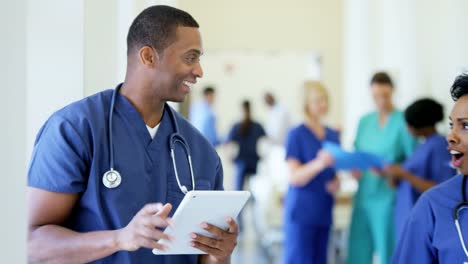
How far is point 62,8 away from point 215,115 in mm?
6129

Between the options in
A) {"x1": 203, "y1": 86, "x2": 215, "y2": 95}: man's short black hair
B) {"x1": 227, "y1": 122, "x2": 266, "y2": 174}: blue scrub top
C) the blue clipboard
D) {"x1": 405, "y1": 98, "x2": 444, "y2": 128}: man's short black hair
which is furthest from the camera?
{"x1": 203, "y1": 86, "x2": 215, "y2": 95}: man's short black hair

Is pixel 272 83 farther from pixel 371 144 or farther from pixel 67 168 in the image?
pixel 67 168

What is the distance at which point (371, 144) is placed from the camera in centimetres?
433

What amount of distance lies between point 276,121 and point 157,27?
6549mm

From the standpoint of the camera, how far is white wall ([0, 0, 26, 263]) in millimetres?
1346

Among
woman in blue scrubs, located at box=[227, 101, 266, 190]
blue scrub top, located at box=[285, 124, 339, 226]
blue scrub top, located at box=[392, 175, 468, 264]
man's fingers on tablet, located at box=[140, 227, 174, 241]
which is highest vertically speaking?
man's fingers on tablet, located at box=[140, 227, 174, 241]

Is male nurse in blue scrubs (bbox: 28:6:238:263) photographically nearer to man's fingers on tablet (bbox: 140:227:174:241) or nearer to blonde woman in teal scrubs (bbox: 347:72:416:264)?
man's fingers on tablet (bbox: 140:227:174:241)

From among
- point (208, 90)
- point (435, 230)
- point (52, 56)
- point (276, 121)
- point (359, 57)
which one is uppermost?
point (52, 56)

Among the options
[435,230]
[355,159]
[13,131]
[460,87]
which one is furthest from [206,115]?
[13,131]

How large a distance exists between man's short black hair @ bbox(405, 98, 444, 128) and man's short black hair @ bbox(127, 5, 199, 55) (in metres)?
2.03

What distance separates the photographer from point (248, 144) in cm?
734

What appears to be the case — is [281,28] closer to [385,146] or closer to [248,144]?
[248,144]

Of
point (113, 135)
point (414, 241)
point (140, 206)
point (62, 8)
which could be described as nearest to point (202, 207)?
point (140, 206)

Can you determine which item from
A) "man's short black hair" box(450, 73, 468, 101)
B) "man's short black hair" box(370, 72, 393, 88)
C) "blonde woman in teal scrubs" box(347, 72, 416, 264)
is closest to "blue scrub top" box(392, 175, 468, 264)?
"man's short black hair" box(450, 73, 468, 101)
